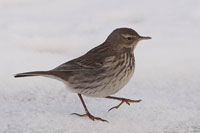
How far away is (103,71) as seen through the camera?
5363 millimetres

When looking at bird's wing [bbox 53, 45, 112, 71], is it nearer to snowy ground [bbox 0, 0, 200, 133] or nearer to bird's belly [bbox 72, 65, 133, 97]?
bird's belly [bbox 72, 65, 133, 97]

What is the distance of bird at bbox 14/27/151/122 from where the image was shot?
5.31 m

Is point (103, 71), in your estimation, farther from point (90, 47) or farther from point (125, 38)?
point (90, 47)

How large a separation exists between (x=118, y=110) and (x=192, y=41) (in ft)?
7.88

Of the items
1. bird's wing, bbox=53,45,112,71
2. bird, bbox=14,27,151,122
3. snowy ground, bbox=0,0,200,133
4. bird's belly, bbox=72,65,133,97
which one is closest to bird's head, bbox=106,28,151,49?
bird, bbox=14,27,151,122

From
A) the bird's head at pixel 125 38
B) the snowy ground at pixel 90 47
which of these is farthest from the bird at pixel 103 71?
the snowy ground at pixel 90 47

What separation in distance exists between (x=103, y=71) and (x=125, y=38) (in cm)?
53

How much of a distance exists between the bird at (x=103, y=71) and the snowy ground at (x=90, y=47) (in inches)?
11.4

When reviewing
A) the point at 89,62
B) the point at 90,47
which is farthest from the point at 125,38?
the point at 90,47

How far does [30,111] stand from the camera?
5.50 m

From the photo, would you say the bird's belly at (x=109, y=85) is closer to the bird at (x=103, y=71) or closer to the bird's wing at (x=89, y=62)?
the bird at (x=103, y=71)

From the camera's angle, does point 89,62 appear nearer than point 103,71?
No

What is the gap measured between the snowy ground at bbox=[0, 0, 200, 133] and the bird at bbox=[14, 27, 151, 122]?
29 cm

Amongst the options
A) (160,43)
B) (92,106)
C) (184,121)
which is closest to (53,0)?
(160,43)
